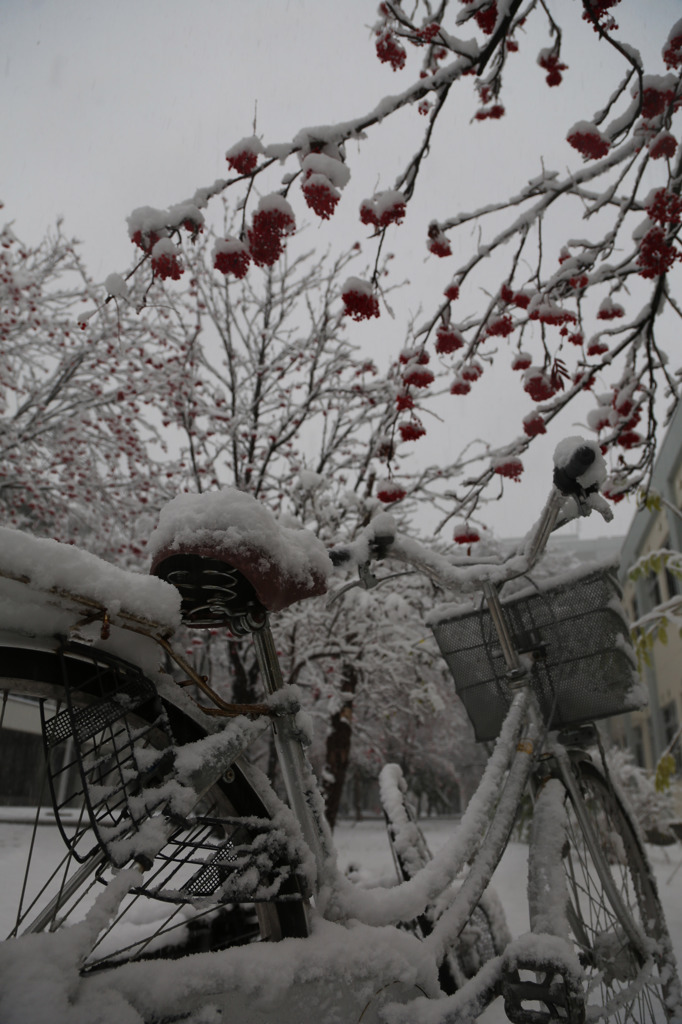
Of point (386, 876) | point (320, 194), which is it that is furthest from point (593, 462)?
point (386, 876)

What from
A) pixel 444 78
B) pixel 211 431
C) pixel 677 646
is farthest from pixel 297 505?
pixel 677 646

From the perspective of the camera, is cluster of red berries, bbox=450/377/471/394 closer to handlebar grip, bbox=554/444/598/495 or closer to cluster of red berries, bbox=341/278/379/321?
cluster of red berries, bbox=341/278/379/321

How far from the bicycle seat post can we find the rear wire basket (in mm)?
810

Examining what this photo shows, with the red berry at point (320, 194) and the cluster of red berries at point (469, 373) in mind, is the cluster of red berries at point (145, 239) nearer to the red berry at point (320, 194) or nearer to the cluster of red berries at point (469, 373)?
the red berry at point (320, 194)

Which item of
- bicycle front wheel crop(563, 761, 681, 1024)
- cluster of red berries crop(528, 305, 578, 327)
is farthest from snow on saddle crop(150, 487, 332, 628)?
cluster of red berries crop(528, 305, 578, 327)

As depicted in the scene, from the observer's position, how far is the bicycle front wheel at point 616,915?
1767 mm

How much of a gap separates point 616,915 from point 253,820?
4.14 ft

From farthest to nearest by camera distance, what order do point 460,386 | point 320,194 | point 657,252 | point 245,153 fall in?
point 460,386, point 657,252, point 245,153, point 320,194

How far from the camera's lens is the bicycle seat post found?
1294 millimetres

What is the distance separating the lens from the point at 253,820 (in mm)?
1229

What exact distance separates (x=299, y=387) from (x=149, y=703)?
6.69 m

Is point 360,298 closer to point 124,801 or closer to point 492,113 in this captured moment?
point 492,113

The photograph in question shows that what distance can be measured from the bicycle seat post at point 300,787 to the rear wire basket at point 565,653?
31.9 inches

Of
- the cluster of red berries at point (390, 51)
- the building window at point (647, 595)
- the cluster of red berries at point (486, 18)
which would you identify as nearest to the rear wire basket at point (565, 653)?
the cluster of red berries at point (486, 18)
